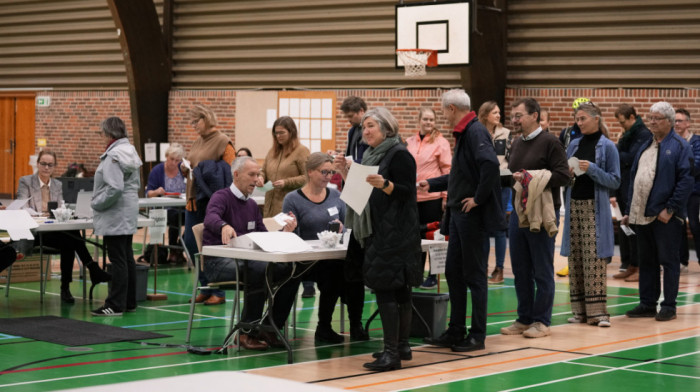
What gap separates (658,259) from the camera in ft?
27.4

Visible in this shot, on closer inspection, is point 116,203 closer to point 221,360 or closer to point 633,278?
point 221,360

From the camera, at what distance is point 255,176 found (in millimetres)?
7164

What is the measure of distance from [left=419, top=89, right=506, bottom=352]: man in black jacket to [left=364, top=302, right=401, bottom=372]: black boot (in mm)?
762

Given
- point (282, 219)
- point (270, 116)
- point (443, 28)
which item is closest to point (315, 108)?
point (270, 116)

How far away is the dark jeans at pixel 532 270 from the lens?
732 cm

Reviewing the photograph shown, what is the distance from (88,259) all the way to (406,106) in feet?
23.2

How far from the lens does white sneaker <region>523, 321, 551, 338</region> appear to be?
7.42 m

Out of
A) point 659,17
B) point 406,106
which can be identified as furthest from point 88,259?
point 659,17

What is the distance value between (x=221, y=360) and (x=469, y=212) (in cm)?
190

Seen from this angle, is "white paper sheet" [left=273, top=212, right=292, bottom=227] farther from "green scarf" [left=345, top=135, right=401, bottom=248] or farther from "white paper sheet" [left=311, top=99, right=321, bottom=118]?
"white paper sheet" [left=311, top=99, right=321, bottom=118]

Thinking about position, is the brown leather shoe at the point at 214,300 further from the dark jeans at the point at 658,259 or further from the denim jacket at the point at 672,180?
the denim jacket at the point at 672,180

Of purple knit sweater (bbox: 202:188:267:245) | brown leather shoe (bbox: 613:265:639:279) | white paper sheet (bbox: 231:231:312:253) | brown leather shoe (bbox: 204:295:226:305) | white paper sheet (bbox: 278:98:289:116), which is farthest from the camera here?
white paper sheet (bbox: 278:98:289:116)

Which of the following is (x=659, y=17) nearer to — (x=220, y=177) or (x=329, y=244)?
(x=220, y=177)

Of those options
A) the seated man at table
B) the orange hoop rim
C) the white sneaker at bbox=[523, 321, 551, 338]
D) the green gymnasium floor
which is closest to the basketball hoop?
the orange hoop rim
